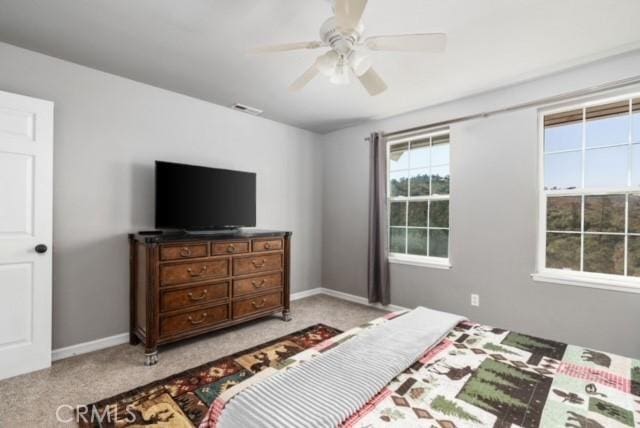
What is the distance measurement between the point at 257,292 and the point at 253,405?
2233mm

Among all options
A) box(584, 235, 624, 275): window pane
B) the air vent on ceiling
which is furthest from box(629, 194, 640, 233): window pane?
the air vent on ceiling

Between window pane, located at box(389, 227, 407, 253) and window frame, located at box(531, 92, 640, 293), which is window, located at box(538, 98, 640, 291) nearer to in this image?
window frame, located at box(531, 92, 640, 293)

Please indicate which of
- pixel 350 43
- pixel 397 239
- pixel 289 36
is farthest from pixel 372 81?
pixel 397 239

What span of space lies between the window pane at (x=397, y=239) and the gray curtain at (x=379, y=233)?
16 cm

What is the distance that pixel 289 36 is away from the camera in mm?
2164

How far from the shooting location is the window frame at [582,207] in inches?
92.9

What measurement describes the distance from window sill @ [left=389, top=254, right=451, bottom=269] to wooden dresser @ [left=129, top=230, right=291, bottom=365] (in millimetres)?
1489

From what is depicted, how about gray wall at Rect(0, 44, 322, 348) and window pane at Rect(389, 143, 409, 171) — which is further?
window pane at Rect(389, 143, 409, 171)

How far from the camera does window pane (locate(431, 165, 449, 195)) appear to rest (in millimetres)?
3410

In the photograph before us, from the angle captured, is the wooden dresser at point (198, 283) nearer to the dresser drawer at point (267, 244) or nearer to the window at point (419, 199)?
the dresser drawer at point (267, 244)

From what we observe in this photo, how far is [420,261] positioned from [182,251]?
2.61 m

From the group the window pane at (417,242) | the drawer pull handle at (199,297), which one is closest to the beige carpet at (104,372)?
the drawer pull handle at (199,297)

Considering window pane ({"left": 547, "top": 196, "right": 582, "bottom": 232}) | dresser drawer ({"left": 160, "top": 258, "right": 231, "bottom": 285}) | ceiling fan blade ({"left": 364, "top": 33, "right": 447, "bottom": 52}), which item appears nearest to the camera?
ceiling fan blade ({"left": 364, "top": 33, "right": 447, "bottom": 52})

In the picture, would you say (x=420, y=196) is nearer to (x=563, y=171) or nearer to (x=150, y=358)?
(x=563, y=171)
